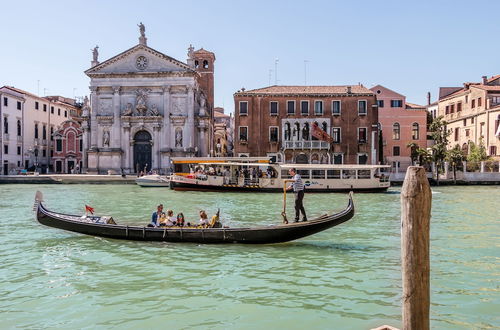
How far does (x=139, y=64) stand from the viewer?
42.5 metres

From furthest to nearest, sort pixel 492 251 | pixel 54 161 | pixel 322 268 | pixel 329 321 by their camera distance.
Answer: pixel 54 161
pixel 492 251
pixel 322 268
pixel 329 321

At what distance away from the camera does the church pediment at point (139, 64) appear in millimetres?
42000

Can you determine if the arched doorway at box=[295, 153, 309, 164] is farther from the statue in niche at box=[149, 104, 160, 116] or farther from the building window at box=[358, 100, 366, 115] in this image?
the statue in niche at box=[149, 104, 160, 116]

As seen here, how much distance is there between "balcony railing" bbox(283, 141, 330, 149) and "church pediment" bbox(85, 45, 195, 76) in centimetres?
1000

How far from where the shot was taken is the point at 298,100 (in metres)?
39.3

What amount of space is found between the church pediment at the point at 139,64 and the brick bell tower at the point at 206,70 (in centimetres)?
906

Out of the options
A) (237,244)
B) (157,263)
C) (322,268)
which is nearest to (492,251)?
(322,268)

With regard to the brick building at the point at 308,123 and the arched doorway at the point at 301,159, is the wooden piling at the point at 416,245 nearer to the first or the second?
the brick building at the point at 308,123

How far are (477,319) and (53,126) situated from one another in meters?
51.3

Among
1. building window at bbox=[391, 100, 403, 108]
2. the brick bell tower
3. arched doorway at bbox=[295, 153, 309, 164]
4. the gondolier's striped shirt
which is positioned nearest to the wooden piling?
the gondolier's striped shirt

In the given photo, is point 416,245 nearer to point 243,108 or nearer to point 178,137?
point 243,108

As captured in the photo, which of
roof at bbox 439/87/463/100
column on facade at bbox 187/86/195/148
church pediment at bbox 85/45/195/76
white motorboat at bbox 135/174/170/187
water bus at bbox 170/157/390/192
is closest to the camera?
water bus at bbox 170/157/390/192

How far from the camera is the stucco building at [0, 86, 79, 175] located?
45.1 m

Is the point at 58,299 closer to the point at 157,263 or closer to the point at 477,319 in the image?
the point at 157,263
